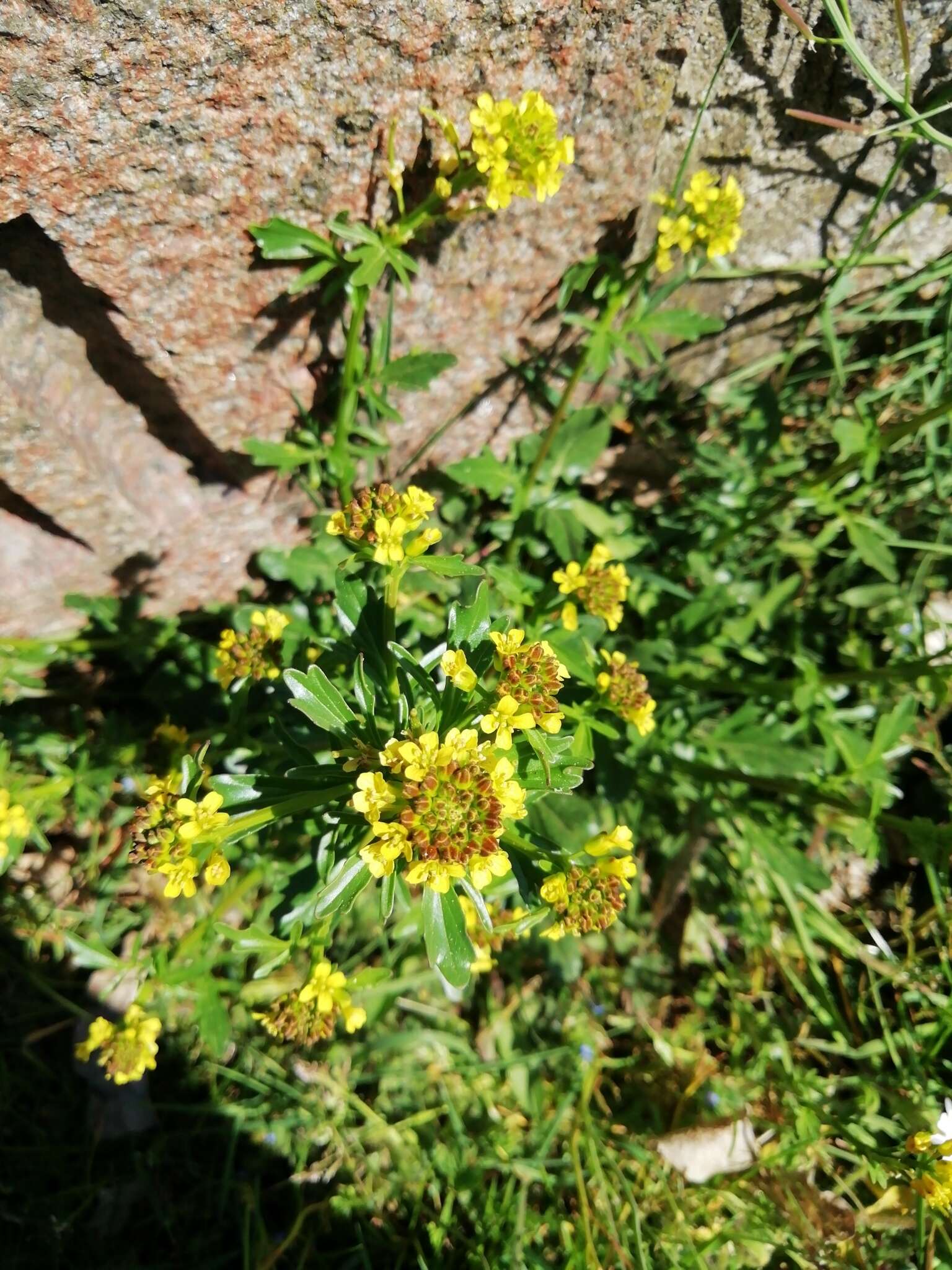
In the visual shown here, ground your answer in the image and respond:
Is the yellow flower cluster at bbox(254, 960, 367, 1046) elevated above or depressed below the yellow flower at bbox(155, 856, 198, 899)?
below

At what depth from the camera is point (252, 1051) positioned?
2.84m

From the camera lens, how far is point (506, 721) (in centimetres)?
159

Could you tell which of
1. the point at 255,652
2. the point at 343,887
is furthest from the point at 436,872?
the point at 255,652

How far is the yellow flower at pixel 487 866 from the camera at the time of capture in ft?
5.00

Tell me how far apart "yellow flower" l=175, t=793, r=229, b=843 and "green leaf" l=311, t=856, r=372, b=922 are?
0.84 ft

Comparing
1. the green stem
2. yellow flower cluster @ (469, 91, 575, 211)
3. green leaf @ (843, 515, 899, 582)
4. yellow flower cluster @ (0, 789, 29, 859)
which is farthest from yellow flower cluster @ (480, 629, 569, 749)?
green leaf @ (843, 515, 899, 582)

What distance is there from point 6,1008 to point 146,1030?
1099 mm

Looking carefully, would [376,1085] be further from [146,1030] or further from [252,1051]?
[146,1030]

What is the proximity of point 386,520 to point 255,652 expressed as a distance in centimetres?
64

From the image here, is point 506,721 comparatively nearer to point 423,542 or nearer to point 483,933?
point 423,542

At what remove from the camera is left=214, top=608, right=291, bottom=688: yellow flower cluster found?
217 cm

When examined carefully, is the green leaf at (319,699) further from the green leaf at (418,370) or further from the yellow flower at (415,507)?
the green leaf at (418,370)

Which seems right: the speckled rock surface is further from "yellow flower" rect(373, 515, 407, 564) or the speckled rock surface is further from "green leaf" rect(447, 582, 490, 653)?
"green leaf" rect(447, 582, 490, 653)

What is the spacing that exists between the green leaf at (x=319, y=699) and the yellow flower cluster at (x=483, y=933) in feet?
2.33
